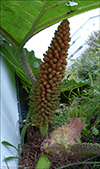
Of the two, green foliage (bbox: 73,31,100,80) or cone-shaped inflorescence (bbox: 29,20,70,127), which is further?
green foliage (bbox: 73,31,100,80)

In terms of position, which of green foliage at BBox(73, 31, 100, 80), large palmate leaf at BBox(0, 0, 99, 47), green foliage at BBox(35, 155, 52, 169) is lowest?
green foliage at BBox(35, 155, 52, 169)

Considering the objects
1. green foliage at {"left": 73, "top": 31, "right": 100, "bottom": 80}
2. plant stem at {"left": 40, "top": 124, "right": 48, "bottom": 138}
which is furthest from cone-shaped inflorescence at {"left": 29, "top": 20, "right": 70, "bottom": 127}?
green foliage at {"left": 73, "top": 31, "right": 100, "bottom": 80}

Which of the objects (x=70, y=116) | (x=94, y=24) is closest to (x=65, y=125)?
(x=70, y=116)

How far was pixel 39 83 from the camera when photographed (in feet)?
1.52

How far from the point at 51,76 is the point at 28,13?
190mm

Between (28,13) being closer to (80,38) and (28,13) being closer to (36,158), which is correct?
(36,158)

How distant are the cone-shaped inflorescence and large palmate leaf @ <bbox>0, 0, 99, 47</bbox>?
0.06 meters

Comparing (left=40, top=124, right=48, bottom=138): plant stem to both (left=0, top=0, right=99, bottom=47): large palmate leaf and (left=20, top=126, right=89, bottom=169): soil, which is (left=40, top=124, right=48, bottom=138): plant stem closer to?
(left=20, top=126, right=89, bottom=169): soil

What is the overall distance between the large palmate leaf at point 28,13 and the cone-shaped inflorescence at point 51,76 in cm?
6

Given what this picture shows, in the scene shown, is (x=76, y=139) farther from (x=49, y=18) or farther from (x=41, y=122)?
(x=49, y=18)

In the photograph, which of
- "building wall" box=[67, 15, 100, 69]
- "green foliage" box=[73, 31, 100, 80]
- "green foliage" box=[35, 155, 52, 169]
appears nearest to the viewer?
"green foliage" box=[35, 155, 52, 169]

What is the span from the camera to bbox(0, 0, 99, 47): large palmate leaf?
0.38 metres

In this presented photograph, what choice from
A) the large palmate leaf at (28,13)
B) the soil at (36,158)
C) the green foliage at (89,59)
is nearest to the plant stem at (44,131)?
the soil at (36,158)

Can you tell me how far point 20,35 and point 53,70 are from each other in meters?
0.18
